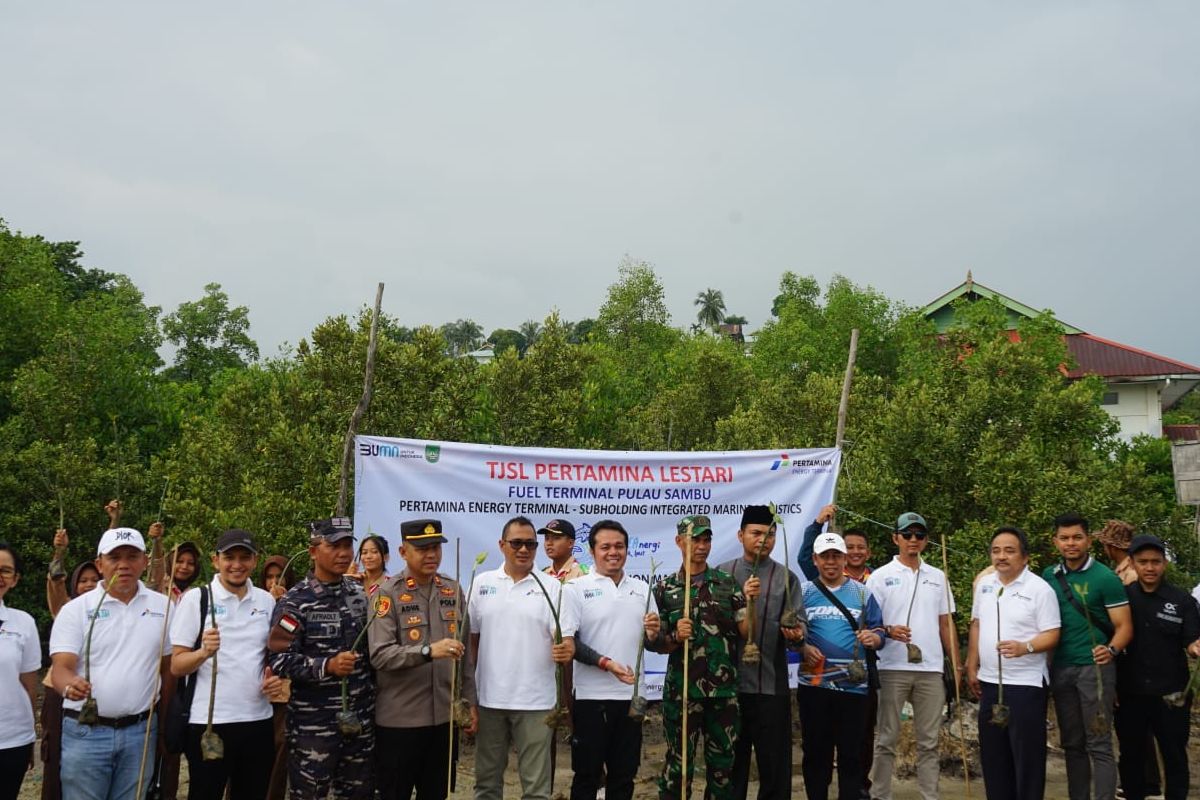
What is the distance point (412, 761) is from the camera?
203 inches

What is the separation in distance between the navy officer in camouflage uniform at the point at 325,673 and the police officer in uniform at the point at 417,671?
107 mm

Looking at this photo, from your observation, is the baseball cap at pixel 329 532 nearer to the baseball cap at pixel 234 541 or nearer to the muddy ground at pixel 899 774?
the baseball cap at pixel 234 541

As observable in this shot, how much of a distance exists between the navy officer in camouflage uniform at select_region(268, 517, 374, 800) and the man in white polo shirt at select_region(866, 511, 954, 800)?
10.4 feet

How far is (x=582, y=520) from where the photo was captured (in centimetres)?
781

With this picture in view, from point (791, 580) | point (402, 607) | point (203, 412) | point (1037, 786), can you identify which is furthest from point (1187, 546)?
point (203, 412)

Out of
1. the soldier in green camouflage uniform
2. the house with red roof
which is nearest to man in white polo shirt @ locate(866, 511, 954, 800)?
the soldier in green camouflage uniform

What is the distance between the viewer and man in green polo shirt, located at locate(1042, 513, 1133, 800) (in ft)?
18.8

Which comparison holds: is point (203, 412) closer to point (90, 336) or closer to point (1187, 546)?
point (90, 336)

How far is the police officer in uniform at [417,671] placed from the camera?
5.07 metres

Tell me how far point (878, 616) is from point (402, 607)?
9.29 feet

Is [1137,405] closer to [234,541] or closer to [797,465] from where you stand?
[797,465]

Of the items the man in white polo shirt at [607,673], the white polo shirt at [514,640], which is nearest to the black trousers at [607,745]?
the man in white polo shirt at [607,673]

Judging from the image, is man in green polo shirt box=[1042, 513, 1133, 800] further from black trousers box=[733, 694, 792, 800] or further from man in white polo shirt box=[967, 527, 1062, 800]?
black trousers box=[733, 694, 792, 800]

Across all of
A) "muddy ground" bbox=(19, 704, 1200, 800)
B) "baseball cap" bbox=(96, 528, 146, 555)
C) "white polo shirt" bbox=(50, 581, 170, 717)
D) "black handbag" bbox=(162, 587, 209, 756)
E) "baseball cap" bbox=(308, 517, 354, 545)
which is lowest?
"muddy ground" bbox=(19, 704, 1200, 800)
